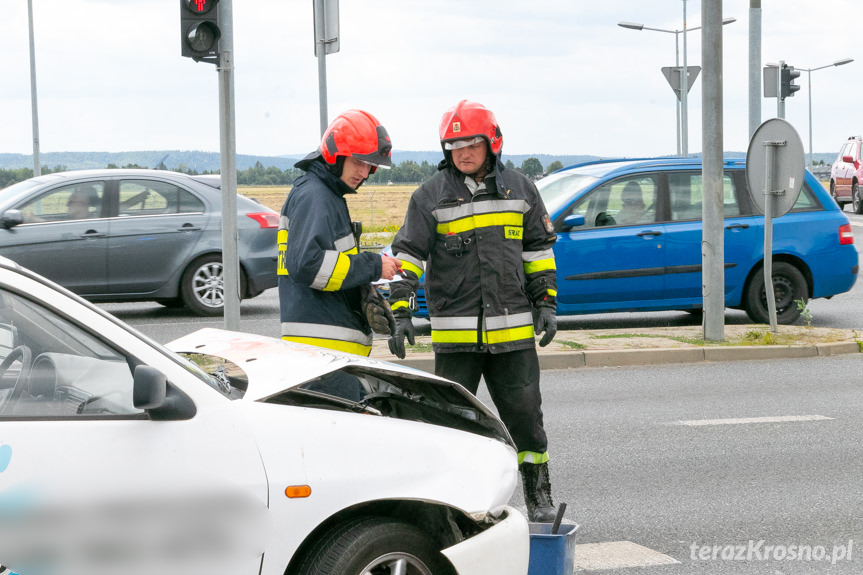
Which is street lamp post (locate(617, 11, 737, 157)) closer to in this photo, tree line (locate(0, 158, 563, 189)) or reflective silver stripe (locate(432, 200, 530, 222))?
tree line (locate(0, 158, 563, 189))

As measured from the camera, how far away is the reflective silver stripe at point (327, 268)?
4570 millimetres

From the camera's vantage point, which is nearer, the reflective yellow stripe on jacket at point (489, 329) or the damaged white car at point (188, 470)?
the damaged white car at point (188, 470)

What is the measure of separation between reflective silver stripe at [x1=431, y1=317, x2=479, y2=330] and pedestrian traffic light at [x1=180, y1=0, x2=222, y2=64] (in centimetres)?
459

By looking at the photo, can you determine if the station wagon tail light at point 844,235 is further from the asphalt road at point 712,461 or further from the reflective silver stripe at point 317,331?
the reflective silver stripe at point 317,331

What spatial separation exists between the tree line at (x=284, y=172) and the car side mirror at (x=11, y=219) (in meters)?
1.54

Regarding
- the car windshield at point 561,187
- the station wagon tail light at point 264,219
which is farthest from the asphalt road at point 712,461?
the station wagon tail light at point 264,219

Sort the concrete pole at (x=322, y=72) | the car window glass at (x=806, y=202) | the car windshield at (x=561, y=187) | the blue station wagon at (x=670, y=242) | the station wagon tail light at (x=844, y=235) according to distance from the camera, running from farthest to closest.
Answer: the car window glass at (x=806, y=202)
the station wagon tail light at (x=844, y=235)
the car windshield at (x=561, y=187)
the blue station wagon at (x=670, y=242)
the concrete pole at (x=322, y=72)

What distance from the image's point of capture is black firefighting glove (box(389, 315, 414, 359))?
499 centimetres

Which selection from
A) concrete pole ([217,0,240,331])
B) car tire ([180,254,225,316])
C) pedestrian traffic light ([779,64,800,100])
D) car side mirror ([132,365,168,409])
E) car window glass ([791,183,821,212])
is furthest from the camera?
pedestrian traffic light ([779,64,800,100])

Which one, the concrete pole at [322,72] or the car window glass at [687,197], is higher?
the concrete pole at [322,72]

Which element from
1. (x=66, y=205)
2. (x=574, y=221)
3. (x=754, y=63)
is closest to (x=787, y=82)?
(x=754, y=63)

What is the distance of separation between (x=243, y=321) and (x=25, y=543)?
10181mm

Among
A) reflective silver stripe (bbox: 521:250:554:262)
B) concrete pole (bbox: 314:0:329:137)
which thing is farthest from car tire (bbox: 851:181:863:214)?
reflective silver stripe (bbox: 521:250:554:262)

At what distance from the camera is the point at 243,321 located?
1310 centimetres
